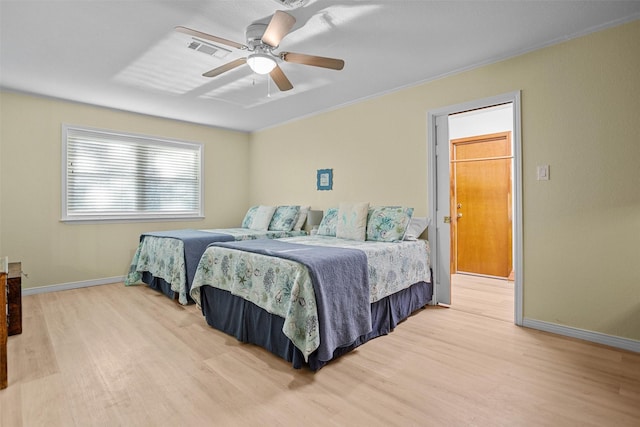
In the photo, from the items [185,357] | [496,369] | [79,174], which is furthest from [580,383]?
[79,174]

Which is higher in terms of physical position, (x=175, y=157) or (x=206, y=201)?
(x=175, y=157)

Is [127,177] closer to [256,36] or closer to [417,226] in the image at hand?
[256,36]

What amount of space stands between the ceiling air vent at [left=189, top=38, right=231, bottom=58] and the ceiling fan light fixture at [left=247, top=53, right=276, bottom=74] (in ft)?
1.59

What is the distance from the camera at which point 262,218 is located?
15.8 ft

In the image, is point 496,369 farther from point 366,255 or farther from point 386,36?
point 386,36

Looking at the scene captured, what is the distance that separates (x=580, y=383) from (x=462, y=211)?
3.34 m

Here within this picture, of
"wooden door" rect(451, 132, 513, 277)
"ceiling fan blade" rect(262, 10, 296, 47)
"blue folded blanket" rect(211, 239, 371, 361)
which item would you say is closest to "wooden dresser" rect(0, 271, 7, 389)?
"blue folded blanket" rect(211, 239, 371, 361)

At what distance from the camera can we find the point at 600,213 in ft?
7.89

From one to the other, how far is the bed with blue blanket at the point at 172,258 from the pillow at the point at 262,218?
0.25 m

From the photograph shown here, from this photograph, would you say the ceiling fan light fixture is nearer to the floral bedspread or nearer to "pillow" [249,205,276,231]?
the floral bedspread

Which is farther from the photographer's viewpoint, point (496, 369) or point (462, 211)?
point (462, 211)

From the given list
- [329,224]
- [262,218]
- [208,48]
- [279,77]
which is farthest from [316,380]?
[262,218]

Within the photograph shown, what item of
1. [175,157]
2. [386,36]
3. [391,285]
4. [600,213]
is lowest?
[391,285]

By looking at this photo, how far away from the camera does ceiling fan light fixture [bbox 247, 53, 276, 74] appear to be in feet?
7.59
